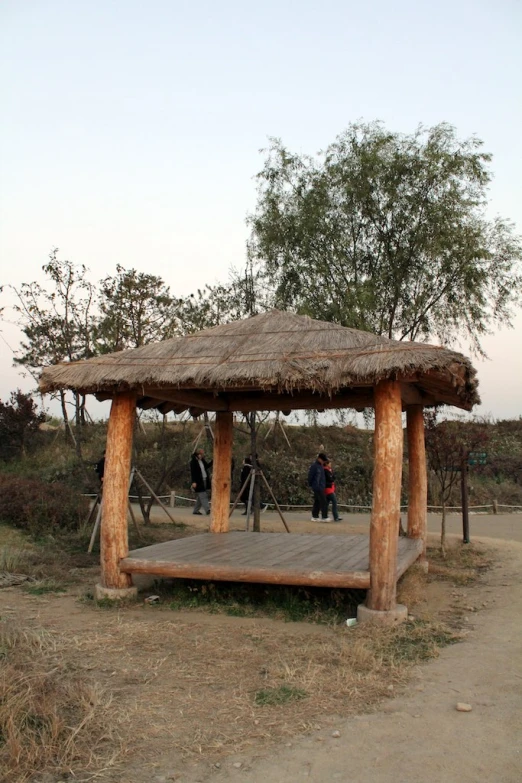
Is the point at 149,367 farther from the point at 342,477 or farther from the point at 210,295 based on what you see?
the point at 342,477

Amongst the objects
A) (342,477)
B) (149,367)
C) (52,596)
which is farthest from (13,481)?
(342,477)

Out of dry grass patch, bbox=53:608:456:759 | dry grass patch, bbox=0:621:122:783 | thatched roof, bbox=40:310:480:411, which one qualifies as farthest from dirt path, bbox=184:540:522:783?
thatched roof, bbox=40:310:480:411

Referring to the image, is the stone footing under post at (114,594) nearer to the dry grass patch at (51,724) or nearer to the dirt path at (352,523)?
the dry grass patch at (51,724)

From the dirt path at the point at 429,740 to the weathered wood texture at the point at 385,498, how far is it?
1.10 meters

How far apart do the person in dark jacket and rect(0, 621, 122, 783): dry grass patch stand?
33.8ft

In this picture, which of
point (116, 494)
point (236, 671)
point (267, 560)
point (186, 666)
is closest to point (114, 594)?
point (116, 494)

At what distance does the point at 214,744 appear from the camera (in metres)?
3.79

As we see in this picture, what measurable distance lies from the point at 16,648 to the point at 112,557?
2432mm

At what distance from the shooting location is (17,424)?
23.3 meters

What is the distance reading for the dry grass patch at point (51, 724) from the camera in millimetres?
3426

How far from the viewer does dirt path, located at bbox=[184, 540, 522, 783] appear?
3.44m

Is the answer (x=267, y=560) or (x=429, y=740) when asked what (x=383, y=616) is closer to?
(x=267, y=560)

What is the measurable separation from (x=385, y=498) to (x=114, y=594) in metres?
3.10

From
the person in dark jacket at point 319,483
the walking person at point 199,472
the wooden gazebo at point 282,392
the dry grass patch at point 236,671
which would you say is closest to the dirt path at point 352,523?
the person in dark jacket at point 319,483
